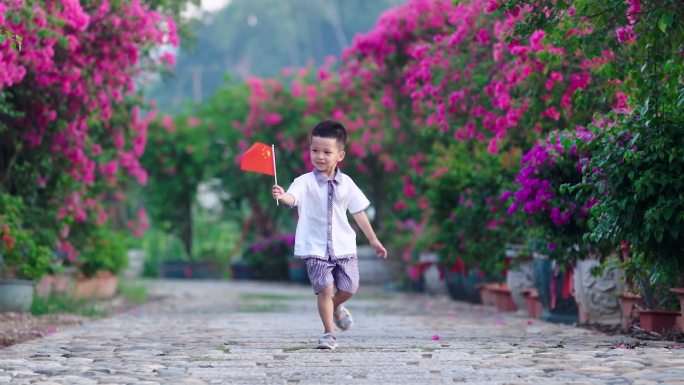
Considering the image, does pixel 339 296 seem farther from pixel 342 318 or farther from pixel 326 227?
pixel 326 227

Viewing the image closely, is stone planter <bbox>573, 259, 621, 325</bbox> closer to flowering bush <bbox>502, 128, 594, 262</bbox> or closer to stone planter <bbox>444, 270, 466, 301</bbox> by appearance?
flowering bush <bbox>502, 128, 594, 262</bbox>

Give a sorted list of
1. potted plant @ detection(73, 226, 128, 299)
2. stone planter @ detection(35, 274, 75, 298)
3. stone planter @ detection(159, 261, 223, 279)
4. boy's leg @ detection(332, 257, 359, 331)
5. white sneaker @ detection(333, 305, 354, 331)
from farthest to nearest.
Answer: stone planter @ detection(159, 261, 223, 279), potted plant @ detection(73, 226, 128, 299), stone planter @ detection(35, 274, 75, 298), white sneaker @ detection(333, 305, 354, 331), boy's leg @ detection(332, 257, 359, 331)

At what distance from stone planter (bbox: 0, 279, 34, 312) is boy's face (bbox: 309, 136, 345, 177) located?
15.7 feet

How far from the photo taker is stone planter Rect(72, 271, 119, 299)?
59.4 feet

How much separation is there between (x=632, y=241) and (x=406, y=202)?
1555 centimetres

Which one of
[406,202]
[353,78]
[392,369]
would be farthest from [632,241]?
[406,202]

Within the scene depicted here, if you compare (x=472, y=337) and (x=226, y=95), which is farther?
(x=226, y=95)

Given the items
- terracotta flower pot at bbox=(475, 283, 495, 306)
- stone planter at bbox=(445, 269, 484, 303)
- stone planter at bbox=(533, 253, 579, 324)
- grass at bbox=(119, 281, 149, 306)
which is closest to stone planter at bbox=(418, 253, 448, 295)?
stone planter at bbox=(445, 269, 484, 303)

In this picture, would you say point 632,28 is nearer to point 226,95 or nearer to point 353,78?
point 353,78

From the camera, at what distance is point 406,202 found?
77.5ft

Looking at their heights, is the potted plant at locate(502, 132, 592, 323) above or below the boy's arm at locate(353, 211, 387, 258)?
above

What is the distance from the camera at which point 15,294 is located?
1205cm

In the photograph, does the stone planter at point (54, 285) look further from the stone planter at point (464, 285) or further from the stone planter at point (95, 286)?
the stone planter at point (464, 285)

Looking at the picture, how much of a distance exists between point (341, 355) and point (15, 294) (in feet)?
18.3
